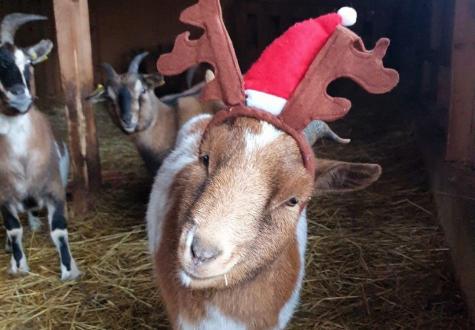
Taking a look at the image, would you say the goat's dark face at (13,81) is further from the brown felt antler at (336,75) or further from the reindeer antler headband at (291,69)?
the brown felt antler at (336,75)

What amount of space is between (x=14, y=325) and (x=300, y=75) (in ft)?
8.07

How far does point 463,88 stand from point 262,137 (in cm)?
338

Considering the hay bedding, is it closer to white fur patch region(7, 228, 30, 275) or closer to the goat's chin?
white fur patch region(7, 228, 30, 275)

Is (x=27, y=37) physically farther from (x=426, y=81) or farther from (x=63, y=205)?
(x=426, y=81)

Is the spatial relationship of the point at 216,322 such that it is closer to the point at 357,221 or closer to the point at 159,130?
the point at 357,221

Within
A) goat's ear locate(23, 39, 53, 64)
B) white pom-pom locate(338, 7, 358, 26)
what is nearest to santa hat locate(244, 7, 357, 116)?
white pom-pom locate(338, 7, 358, 26)

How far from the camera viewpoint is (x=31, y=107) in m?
4.00

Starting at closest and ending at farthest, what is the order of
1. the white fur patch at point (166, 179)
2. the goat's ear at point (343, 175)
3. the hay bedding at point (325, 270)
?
1. the goat's ear at point (343, 175)
2. the white fur patch at point (166, 179)
3. the hay bedding at point (325, 270)

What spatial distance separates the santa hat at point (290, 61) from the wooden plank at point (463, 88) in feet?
10.00

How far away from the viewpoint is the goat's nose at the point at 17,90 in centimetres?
359

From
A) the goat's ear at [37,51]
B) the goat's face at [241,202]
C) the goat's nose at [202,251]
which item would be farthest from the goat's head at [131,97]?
the goat's nose at [202,251]

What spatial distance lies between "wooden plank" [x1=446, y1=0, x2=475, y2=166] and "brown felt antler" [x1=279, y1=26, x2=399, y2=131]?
10.3 ft

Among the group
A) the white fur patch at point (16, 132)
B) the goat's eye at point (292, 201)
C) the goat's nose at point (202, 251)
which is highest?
the goat's eye at point (292, 201)

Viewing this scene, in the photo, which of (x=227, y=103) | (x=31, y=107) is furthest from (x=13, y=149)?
(x=227, y=103)
